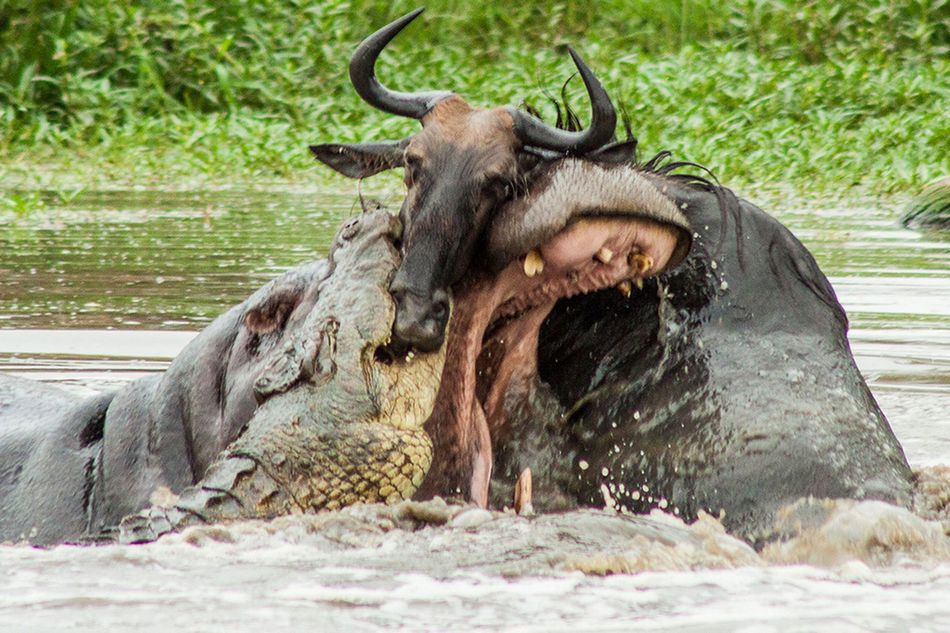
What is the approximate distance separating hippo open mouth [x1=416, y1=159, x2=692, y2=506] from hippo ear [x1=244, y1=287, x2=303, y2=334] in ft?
1.06

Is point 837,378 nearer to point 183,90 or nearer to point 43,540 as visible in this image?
point 43,540

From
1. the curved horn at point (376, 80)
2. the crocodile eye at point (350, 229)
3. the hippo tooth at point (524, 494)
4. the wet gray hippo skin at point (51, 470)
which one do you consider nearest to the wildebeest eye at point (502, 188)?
the crocodile eye at point (350, 229)

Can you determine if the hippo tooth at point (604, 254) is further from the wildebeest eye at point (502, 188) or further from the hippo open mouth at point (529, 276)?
the wildebeest eye at point (502, 188)

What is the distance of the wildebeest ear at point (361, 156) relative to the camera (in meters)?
3.23

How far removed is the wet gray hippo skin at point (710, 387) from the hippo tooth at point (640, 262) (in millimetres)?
177

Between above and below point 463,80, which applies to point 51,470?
below

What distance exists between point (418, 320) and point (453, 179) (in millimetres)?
235

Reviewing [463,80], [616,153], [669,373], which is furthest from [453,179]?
[463,80]

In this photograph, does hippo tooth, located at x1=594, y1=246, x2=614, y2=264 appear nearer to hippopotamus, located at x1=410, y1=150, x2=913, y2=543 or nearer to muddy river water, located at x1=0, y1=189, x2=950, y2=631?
hippopotamus, located at x1=410, y1=150, x2=913, y2=543

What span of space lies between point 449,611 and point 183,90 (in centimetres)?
1070

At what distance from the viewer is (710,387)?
315cm

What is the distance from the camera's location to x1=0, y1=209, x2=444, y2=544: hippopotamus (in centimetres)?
276

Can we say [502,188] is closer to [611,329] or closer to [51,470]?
[611,329]

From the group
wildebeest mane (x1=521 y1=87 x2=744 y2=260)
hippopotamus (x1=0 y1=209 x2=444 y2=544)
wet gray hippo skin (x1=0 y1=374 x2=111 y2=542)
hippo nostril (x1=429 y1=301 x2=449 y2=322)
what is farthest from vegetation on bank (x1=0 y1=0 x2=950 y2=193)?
hippo nostril (x1=429 y1=301 x2=449 y2=322)
